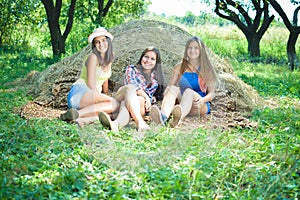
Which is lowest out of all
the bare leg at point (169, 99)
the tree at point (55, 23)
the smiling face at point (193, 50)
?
the bare leg at point (169, 99)

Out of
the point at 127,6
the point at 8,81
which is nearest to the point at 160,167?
the point at 8,81

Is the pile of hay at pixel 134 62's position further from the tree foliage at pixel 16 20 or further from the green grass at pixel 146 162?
the tree foliage at pixel 16 20

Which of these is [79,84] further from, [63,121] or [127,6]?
[127,6]

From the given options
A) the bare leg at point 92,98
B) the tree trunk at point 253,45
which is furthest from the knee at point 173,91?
the tree trunk at point 253,45

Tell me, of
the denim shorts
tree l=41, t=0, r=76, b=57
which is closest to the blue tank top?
the denim shorts

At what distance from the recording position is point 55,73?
6.78 meters

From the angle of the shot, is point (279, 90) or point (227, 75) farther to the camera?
point (279, 90)

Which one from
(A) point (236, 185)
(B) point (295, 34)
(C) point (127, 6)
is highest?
(C) point (127, 6)

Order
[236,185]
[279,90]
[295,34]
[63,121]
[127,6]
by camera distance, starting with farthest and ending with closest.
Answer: [127,6]
[295,34]
[279,90]
[63,121]
[236,185]

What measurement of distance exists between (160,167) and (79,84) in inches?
79.2

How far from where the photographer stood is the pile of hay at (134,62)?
6.07 m

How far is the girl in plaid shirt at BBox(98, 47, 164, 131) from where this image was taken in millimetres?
4750

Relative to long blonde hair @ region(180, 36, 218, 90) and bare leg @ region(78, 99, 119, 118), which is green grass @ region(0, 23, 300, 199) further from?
long blonde hair @ region(180, 36, 218, 90)

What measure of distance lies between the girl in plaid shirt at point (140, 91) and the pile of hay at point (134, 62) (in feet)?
1.53
